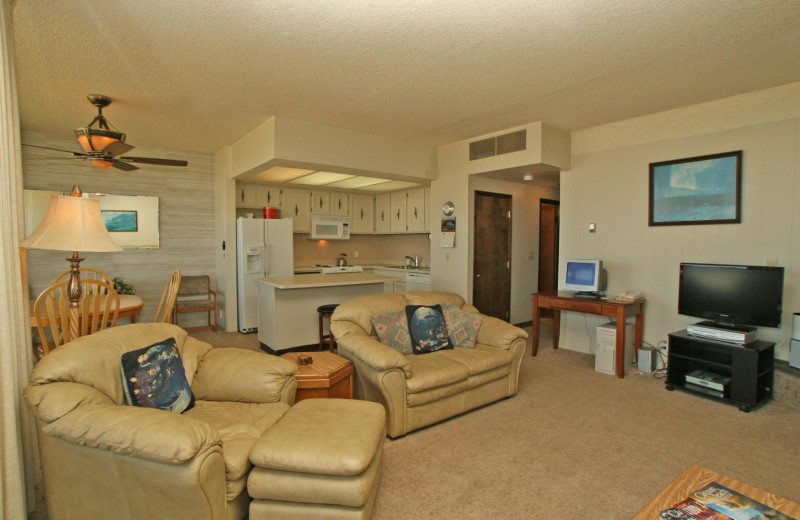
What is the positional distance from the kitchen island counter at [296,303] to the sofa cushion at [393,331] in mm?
1399

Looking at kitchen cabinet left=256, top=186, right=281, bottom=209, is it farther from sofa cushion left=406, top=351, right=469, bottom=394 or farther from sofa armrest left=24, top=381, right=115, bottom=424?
sofa armrest left=24, top=381, right=115, bottom=424

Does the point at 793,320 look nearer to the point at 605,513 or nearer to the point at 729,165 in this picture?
the point at 729,165

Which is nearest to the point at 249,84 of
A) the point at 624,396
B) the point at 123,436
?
the point at 123,436

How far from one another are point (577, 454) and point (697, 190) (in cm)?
288

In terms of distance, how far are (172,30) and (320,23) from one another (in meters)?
0.92

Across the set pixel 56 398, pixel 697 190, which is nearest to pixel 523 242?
pixel 697 190

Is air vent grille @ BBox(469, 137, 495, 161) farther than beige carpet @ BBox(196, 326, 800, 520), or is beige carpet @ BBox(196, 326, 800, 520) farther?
air vent grille @ BBox(469, 137, 495, 161)

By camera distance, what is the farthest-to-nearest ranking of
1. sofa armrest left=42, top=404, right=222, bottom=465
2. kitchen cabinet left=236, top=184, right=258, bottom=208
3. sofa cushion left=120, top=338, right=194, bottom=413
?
kitchen cabinet left=236, top=184, right=258, bottom=208, sofa cushion left=120, top=338, right=194, bottom=413, sofa armrest left=42, top=404, right=222, bottom=465

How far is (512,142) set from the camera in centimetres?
463

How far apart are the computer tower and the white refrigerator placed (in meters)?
4.25

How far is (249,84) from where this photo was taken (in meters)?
3.31

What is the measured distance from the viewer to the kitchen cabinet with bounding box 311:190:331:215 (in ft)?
23.1

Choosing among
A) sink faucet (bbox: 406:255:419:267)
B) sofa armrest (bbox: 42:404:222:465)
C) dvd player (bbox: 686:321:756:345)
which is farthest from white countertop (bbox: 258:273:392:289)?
dvd player (bbox: 686:321:756:345)

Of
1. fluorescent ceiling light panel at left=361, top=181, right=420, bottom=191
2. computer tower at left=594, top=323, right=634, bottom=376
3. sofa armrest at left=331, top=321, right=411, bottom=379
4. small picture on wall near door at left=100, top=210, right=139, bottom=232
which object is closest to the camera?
sofa armrest at left=331, top=321, right=411, bottom=379
